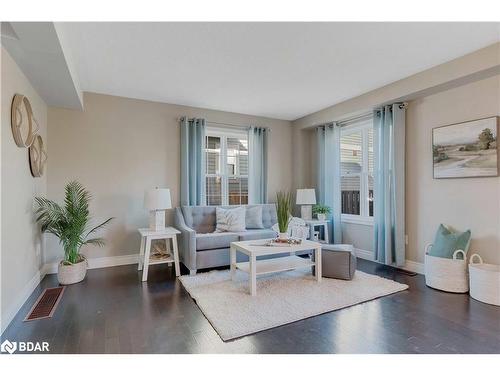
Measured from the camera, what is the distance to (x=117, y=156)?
4035 millimetres

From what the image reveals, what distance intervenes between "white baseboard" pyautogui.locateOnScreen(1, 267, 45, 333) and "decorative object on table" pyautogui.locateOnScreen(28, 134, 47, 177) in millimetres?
1161

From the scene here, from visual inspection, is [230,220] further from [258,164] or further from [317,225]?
[317,225]

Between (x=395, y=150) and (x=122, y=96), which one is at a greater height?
(x=122, y=96)

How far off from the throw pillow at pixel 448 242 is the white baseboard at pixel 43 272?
3945mm

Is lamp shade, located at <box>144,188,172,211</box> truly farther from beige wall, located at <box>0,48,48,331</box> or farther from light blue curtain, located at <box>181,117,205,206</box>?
beige wall, located at <box>0,48,48,331</box>

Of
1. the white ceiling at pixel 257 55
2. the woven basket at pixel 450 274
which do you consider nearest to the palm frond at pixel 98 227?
the white ceiling at pixel 257 55

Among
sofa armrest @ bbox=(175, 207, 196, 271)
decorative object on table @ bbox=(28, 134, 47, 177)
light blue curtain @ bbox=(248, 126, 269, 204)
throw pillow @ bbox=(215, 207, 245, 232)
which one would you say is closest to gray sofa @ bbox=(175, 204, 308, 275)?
sofa armrest @ bbox=(175, 207, 196, 271)

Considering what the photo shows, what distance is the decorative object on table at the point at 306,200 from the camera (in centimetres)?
474

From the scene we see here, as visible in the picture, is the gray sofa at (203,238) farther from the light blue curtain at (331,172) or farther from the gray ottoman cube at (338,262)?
the light blue curtain at (331,172)

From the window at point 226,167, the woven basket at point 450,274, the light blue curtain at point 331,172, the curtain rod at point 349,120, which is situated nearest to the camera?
the woven basket at point 450,274

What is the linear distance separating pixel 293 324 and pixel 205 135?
3.36 m

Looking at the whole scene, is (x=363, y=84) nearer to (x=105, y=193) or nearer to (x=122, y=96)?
(x=122, y=96)
